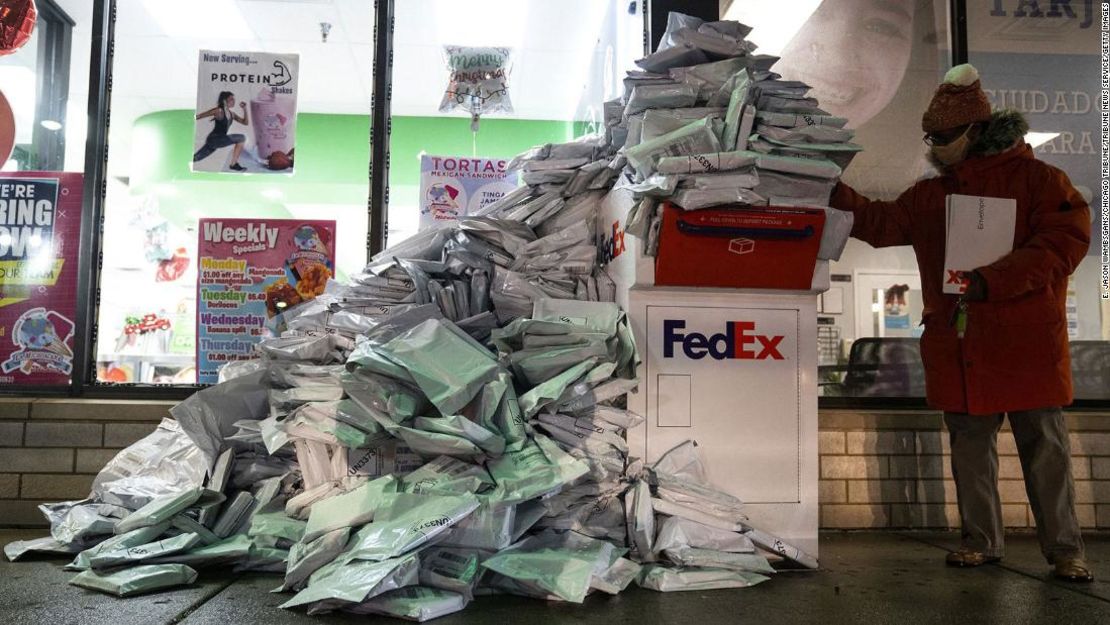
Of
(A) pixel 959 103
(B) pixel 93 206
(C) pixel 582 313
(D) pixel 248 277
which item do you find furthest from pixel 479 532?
(B) pixel 93 206

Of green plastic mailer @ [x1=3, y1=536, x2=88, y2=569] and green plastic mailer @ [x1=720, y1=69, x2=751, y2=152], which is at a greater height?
green plastic mailer @ [x1=720, y1=69, x2=751, y2=152]

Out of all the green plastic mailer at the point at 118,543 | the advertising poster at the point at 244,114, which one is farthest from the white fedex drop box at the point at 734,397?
the advertising poster at the point at 244,114

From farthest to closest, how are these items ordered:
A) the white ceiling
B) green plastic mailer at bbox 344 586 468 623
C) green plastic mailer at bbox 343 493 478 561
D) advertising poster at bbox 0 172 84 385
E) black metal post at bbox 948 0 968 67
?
1. black metal post at bbox 948 0 968 67
2. the white ceiling
3. advertising poster at bbox 0 172 84 385
4. green plastic mailer at bbox 343 493 478 561
5. green plastic mailer at bbox 344 586 468 623

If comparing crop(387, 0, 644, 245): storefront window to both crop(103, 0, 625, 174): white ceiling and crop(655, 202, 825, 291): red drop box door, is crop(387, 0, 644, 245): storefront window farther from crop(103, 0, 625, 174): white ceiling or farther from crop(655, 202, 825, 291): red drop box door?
crop(655, 202, 825, 291): red drop box door

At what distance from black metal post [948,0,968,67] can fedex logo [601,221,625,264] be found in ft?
7.13

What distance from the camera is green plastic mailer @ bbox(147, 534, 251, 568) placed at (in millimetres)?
2227

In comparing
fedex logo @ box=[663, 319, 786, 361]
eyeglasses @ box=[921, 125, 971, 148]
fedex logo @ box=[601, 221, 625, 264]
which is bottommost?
fedex logo @ box=[663, 319, 786, 361]

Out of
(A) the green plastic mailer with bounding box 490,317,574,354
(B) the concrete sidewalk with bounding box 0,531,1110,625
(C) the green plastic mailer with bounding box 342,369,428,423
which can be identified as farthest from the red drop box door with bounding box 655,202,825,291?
(B) the concrete sidewalk with bounding box 0,531,1110,625

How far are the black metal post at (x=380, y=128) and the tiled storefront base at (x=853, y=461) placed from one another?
Answer: 1132mm

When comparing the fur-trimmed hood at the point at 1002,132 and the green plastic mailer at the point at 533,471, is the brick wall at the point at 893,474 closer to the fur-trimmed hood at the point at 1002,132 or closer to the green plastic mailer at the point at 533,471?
the fur-trimmed hood at the point at 1002,132

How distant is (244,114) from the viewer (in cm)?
359

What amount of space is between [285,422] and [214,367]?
111cm

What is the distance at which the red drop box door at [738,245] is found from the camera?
2.36m

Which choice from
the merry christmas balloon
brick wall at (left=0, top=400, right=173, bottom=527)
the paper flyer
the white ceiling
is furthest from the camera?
the merry christmas balloon
